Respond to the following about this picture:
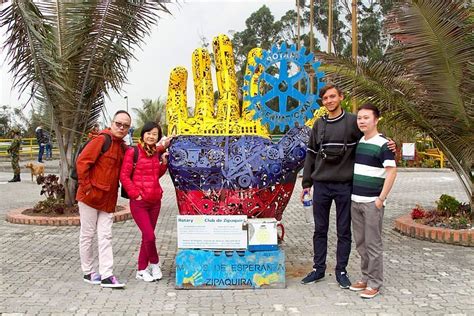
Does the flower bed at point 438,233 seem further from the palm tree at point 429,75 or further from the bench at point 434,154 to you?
the bench at point 434,154

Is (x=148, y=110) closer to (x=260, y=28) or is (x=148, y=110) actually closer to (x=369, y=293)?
(x=260, y=28)

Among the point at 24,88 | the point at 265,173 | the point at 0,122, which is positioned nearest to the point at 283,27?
the point at 0,122

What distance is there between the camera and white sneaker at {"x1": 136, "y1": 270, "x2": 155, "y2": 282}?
5.07 m

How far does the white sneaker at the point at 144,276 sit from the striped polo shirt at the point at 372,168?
6.59ft

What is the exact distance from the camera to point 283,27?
3716 cm

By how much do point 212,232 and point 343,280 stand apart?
1.22 meters

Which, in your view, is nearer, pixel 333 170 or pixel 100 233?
pixel 333 170

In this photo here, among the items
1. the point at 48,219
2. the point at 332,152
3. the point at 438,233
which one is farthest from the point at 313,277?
the point at 48,219

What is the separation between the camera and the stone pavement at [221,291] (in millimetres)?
4273

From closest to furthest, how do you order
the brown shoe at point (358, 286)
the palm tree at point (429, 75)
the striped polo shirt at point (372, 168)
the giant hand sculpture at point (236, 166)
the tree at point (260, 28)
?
the striped polo shirt at point (372, 168) → the brown shoe at point (358, 286) → the giant hand sculpture at point (236, 166) → the palm tree at point (429, 75) → the tree at point (260, 28)

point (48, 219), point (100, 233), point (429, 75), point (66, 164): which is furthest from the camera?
point (66, 164)

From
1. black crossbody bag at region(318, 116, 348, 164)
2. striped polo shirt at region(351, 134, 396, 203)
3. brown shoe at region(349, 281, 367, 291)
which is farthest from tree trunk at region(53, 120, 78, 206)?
striped polo shirt at region(351, 134, 396, 203)

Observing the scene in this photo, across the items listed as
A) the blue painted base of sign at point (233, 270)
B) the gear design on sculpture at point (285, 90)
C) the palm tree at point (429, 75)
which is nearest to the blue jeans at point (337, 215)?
the blue painted base of sign at point (233, 270)

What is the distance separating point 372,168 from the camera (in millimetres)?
4527
